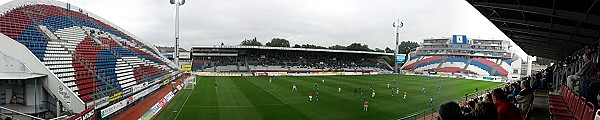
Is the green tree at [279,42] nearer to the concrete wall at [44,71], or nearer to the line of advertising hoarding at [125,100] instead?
the line of advertising hoarding at [125,100]

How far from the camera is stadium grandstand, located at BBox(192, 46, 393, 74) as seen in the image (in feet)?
207

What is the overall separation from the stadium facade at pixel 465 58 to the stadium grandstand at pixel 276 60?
1034 cm

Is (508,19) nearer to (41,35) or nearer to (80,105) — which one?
(80,105)

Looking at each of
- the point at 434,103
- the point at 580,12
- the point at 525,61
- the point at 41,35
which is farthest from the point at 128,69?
the point at 525,61

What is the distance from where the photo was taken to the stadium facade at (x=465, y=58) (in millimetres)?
68338

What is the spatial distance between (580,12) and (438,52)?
80.1m

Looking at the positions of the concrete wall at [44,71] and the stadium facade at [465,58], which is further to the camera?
the stadium facade at [465,58]

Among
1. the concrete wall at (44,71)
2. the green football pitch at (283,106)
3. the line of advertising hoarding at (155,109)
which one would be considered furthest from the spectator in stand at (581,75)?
the concrete wall at (44,71)

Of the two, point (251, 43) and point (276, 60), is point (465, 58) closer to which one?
point (276, 60)

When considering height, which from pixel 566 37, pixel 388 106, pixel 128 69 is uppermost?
pixel 566 37

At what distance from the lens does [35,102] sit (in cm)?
1631

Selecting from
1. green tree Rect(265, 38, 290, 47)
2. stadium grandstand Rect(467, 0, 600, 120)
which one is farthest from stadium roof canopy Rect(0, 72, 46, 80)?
green tree Rect(265, 38, 290, 47)

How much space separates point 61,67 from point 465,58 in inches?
2941

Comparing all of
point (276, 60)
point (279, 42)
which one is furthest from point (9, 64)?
point (279, 42)
